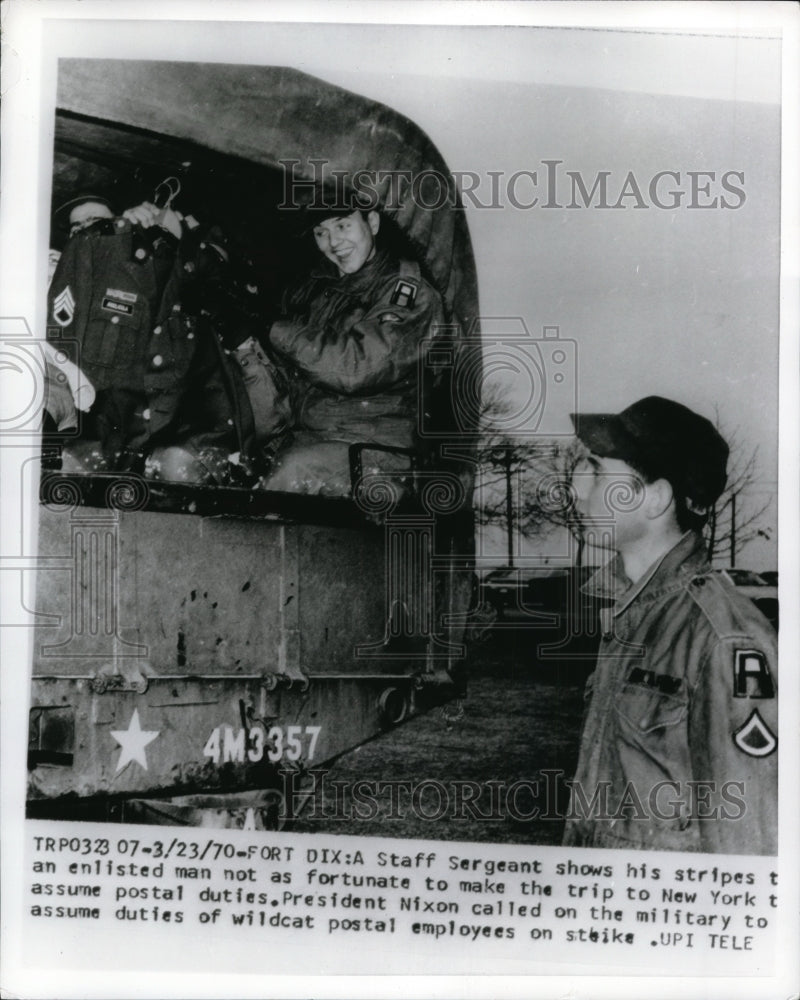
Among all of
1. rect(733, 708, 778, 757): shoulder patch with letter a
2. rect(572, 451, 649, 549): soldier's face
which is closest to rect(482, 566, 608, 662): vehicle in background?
rect(572, 451, 649, 549): soldier's face

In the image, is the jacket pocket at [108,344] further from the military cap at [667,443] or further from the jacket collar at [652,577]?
the jacket collar at [652,577]

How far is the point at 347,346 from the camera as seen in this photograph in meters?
3.31

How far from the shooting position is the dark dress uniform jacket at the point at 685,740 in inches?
123

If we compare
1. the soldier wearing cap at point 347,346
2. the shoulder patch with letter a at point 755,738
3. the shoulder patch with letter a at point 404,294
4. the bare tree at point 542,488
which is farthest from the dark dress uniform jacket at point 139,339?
the shoulder patch with letter a at point 755,738

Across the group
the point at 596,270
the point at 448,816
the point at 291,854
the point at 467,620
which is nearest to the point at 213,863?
the point at 291,854

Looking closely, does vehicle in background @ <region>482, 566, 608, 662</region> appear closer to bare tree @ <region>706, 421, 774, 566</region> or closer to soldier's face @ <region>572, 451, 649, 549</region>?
soldier's face @ <region>572, 451, 649, 549</region>

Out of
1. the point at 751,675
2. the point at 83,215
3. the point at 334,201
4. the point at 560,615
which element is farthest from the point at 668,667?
the point at 83,215

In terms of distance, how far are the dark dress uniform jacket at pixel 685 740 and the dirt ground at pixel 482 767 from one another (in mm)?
88

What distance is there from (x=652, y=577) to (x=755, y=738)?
570mm

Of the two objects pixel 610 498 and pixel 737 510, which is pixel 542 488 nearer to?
pixel 610 498

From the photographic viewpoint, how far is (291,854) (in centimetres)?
318

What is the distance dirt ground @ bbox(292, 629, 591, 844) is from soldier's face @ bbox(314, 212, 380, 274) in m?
1.26

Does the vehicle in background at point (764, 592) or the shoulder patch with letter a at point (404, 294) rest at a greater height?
the shoulder patch with letter a at point (404, 294)

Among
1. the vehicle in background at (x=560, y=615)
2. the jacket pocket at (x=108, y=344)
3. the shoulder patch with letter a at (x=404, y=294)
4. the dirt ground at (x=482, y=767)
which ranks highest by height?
the shoulder patch with letter a at (x=404, y=294)
